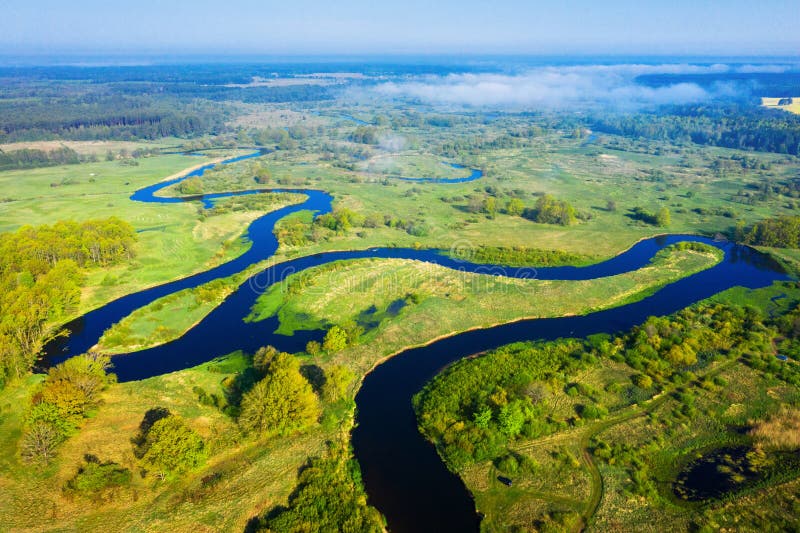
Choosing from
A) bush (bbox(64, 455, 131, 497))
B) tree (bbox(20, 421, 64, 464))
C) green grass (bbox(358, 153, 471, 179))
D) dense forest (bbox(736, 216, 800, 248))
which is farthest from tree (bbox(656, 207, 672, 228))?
tree (bbox(20, 421, 64, 464))

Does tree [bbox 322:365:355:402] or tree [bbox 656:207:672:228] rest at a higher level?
tree [bbox 656:207:672:228]

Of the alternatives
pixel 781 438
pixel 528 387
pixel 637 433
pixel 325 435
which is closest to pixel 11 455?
pixel 325 435

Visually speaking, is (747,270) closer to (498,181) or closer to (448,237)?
(448,237)

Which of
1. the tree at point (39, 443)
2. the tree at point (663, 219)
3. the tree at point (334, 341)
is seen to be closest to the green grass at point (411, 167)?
the tree at point (663, 219)

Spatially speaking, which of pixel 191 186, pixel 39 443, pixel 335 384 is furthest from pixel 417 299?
pixel 191 186

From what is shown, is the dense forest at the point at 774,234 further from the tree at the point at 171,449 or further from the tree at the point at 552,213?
the tree at the point at 171,449

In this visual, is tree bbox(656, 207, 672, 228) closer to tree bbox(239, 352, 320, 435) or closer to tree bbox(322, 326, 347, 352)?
tree bbox(322, 326, 347, 352)
